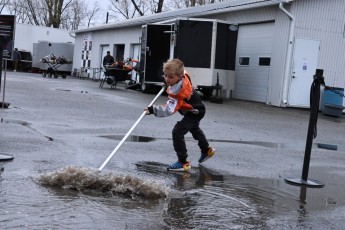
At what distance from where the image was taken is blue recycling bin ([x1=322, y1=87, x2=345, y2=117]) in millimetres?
18625

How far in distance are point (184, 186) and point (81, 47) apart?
37422 mm

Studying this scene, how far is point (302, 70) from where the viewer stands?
19.5 meters

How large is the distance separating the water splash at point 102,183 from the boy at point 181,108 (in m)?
1.32

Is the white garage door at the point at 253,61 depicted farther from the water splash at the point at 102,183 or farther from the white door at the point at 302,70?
the water splash at the point at 102,183

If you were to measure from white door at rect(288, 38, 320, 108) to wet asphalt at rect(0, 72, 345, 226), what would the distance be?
3.49m

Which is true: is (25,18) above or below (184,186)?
above

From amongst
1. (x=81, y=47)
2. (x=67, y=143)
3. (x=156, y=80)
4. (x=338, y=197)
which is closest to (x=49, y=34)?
(x=81, y=47)

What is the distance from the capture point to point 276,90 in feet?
64.2

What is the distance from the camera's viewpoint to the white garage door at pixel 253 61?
20.7 metres

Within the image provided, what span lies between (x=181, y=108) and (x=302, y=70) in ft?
44.3

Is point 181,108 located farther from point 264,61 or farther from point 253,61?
point 253,61

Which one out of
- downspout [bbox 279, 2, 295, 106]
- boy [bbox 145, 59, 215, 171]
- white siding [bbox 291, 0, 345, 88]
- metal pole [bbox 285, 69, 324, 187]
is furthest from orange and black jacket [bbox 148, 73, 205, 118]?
white siding [bbox 291, 0, 345, 88]

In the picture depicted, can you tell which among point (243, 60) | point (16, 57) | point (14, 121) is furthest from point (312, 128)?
point (16, 57)

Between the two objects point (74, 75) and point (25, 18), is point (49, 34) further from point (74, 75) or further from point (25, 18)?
point (25, 18)
